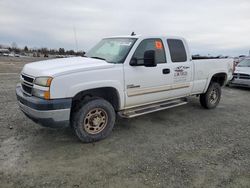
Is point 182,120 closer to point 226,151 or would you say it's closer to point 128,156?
point 226,151

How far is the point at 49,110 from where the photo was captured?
3521 millimetres

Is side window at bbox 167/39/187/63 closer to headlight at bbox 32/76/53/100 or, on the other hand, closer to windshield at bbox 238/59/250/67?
headlight at bbox 32/76/53/100

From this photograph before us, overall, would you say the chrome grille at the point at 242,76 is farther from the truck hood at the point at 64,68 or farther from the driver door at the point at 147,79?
the truck hood at the point at 64,68

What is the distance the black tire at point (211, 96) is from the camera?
255 inches

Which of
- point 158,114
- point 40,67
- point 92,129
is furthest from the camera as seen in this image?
point 158,114

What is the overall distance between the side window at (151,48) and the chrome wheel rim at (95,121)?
125 centimetres

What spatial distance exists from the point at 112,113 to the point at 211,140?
2028mm


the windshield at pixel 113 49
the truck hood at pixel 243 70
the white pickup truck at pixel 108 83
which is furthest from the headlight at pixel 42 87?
the truck hood at pixel 243 70

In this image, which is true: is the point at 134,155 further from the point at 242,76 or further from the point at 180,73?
the point at 242,76

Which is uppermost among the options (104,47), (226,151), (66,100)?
(104,47)

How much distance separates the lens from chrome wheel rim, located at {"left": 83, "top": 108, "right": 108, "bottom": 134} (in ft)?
13.3

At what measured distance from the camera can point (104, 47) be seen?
16.9 feet

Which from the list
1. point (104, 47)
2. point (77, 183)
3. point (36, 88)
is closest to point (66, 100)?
point (36, 88)

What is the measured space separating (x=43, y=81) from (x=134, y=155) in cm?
191
